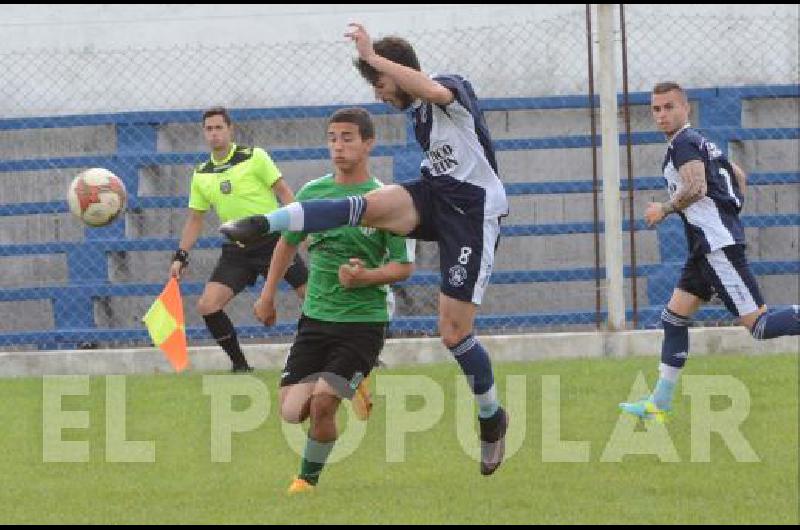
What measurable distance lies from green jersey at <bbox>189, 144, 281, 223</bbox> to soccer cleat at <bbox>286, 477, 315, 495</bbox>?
206 inches

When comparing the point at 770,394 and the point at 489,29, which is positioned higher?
the point at 489,29

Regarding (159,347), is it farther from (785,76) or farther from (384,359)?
(785,76)

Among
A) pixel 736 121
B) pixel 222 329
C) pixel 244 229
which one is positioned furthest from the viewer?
pixel 736 121

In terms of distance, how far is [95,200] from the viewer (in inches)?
448

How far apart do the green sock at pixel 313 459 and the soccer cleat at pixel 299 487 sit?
0.03 metres

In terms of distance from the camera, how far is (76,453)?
870cm

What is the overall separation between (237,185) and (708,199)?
14.0 ft

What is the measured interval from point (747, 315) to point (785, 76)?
554cm

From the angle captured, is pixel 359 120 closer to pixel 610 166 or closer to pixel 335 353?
pixel 335 353

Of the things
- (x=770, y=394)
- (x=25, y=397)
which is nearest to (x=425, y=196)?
(x=770, y=394)

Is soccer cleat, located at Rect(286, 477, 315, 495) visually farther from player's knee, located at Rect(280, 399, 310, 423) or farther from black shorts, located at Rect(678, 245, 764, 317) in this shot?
black shorts, located at Rect(678, 245, 764, 317)

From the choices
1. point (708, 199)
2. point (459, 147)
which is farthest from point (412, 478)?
point (708, 199)

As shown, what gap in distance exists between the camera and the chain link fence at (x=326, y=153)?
46.9ft

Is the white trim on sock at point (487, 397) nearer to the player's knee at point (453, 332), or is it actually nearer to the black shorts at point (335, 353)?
the player's knee at point (453, 332)
